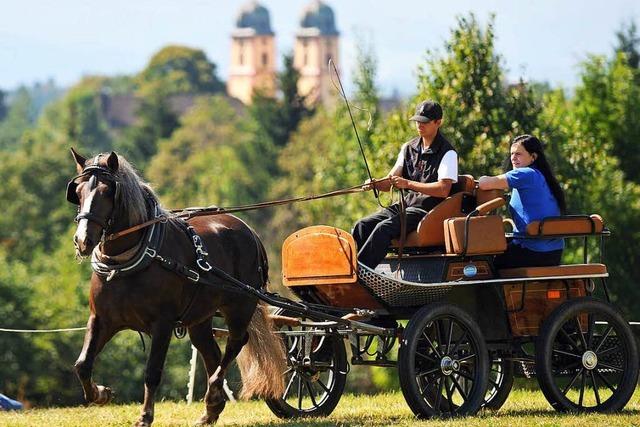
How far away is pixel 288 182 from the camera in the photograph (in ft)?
268

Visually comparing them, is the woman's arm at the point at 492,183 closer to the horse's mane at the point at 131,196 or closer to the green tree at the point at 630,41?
the horse's mane at the point at 131,196

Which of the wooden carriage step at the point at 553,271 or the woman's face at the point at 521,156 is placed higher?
the woman's face at the point at 521,156

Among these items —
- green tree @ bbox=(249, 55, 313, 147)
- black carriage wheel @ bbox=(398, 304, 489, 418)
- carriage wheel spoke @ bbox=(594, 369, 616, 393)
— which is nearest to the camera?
black carriage wheel @ bbox=(398, 304, 489, 418)

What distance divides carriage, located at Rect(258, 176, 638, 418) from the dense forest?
3.75 ft

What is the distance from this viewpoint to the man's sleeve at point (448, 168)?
37.5 feet

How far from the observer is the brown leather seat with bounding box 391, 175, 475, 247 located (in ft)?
37.4

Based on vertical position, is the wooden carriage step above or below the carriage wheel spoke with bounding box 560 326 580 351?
above

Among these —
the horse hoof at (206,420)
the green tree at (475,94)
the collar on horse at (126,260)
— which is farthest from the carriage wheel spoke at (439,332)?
the green tree at (475,94)

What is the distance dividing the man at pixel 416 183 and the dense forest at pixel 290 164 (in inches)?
24.9

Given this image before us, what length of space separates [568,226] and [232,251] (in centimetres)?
258

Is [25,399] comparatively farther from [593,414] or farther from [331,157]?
[593,414]

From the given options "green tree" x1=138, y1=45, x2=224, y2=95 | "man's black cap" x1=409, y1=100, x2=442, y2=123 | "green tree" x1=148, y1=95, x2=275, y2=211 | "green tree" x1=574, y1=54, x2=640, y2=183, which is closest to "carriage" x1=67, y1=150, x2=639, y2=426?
"man's black cap" x1=409, y1=100, x2=442, y2=123

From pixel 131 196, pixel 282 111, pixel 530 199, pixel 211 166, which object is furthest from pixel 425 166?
pixel 211 166

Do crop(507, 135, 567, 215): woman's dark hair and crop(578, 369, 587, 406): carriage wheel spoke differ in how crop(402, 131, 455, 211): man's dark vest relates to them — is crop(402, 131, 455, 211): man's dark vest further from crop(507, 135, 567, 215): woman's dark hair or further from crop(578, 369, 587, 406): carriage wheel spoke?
crop(578, 369, 587, 406): carriage wheel spoke
